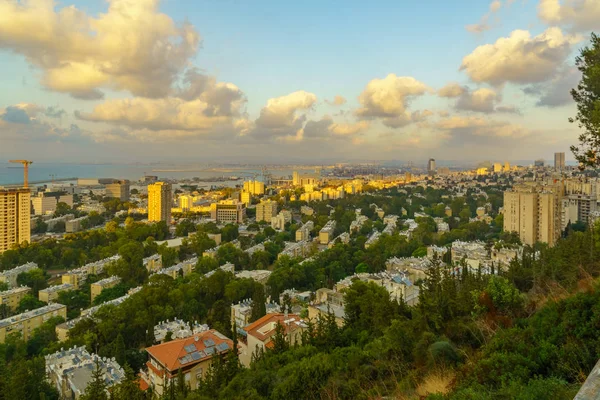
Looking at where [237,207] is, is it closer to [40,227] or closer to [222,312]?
[40,227]

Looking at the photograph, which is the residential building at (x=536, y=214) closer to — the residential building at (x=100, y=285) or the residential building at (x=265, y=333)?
the residential building at (x=265, y=333)

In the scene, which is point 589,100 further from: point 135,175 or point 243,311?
point 135,175

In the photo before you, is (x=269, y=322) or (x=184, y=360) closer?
(x=184, y=360)

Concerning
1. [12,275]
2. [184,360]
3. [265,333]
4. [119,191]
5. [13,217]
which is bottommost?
[12,275]

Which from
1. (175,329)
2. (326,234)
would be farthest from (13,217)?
(326,234)

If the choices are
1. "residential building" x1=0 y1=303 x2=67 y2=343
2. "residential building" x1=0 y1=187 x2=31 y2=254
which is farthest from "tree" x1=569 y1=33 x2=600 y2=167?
"residential building" x1=0 y1=187 x2=31 y2=254

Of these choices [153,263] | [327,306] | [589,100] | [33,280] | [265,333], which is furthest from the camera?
[153,263]

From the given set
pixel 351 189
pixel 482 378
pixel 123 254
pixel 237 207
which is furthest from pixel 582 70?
pixel 351 189
